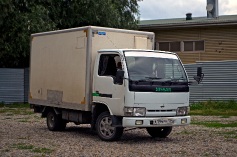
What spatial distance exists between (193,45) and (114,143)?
69.4 ft

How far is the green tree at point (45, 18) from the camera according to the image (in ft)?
86.6

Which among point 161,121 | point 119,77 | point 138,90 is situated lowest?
point 161,121

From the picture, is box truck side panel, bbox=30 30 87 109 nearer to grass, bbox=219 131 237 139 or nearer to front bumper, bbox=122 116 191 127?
front bumper, bbox=122 116 191 127

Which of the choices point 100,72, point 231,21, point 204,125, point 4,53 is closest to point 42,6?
point 4,53

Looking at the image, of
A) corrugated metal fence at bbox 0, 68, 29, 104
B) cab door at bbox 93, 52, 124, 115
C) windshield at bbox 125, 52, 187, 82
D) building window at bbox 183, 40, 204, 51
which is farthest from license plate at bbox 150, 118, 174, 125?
building window at bbox 183, 40, 204, 51

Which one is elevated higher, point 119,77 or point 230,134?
point 119,77

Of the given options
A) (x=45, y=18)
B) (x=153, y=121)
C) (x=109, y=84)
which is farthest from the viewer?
(x=45, y=18)

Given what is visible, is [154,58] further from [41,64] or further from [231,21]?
[231,21]

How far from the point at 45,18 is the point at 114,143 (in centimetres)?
1587

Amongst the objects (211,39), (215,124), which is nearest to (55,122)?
(215,124)

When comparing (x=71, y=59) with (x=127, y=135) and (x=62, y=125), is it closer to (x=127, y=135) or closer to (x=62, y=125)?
(x=62, y=125)

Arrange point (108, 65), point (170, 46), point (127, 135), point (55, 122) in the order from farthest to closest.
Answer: point (170, 46)
point (55, 122)
point (127, 135)
point (108, 65)

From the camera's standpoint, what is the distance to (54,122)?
1614 cm

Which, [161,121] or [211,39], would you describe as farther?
[211,39]
